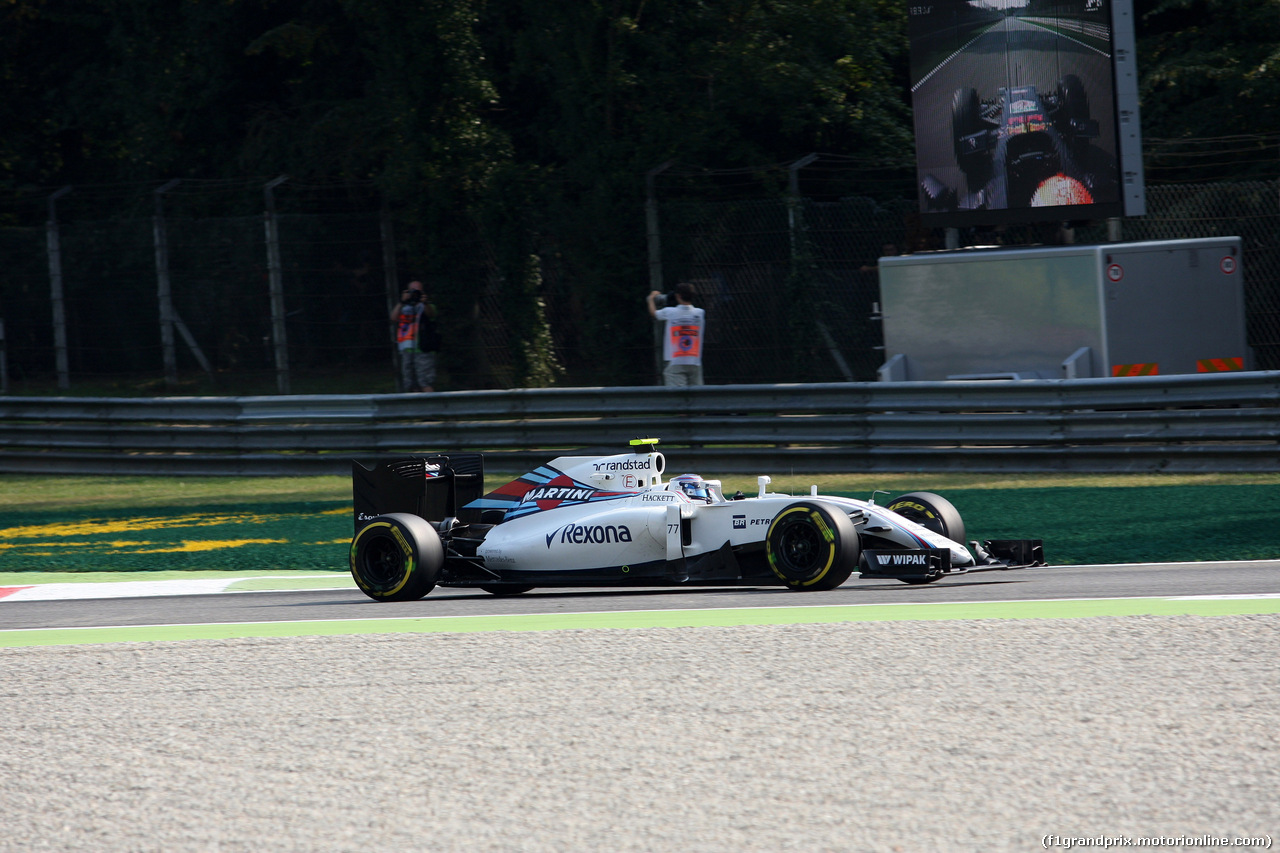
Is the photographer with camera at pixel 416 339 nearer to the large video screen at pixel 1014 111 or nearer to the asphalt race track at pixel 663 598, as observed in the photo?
the large video screen at pixel 1014 111

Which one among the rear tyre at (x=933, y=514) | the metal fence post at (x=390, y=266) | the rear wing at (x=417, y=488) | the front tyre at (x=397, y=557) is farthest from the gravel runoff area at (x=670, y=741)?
the metal fence post at (x=390, y=266)

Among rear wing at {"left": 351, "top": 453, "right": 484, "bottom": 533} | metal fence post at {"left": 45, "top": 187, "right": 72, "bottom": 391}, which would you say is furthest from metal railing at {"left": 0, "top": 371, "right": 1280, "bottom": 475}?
rear wing at {"left": 351, "top": 453, "right": 484, "bottom": 533}

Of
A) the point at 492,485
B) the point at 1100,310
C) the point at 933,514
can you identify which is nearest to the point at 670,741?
the point at 933,514

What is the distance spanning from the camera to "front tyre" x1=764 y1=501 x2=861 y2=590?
7.84 m

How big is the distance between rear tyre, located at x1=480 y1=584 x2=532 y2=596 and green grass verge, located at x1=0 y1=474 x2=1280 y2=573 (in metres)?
1.81

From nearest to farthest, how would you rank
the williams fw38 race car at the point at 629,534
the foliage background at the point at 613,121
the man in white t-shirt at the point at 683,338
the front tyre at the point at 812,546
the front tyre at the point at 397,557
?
the front tyre at the point at 812,546, the williams fw38 race car at the point at 629,534, the front tyre at the point at 397,557, the man in white t-shirt at the point at 683,338, the foliage background at the point at 613,121

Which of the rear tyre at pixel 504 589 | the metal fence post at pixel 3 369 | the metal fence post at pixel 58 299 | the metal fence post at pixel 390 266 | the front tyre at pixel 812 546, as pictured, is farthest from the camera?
the metal fence post at pixel 3 369

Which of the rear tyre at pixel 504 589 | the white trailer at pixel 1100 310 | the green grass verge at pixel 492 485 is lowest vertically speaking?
the rear tyre at pixel 504 589

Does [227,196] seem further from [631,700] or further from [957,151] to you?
[631,700]

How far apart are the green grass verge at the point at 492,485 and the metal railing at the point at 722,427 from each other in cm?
25

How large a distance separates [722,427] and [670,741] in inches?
412

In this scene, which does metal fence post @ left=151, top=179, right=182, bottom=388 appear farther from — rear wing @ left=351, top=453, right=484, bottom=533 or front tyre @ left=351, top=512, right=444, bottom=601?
front tyre @ left=351, top=512, right=444, bottom=601

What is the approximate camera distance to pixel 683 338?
16.7 m

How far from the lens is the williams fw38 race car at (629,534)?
8.07m
